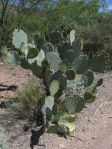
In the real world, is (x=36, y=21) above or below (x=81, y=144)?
above

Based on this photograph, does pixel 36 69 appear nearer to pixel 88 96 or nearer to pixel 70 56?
pixel 70 56

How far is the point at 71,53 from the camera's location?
9602 mm

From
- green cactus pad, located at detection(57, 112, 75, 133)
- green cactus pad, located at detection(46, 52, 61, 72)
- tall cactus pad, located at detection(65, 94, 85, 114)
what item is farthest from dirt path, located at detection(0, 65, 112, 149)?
green cactus pad, located at detection(46, 52, 61, 72)

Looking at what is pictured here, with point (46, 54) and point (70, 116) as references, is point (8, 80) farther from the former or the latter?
point (70, 116)

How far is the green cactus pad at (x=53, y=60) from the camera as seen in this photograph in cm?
909

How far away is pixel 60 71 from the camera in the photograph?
29.8 ft

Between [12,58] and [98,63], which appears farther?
[12,58]

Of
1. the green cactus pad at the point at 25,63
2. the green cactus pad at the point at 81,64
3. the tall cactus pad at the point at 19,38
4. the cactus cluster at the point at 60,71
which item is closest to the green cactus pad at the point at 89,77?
the cactus cluster at the point at 60,71

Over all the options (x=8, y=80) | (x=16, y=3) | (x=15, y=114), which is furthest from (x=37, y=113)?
(x=16, y=3)

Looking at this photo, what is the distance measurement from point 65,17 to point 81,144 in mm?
8300

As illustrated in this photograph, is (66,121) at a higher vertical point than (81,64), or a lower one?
lower

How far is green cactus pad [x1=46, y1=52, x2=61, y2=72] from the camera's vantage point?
909 centimetres

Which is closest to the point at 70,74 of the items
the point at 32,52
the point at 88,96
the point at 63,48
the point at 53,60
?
the point at 53,60

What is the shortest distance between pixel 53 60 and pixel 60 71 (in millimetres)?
226
